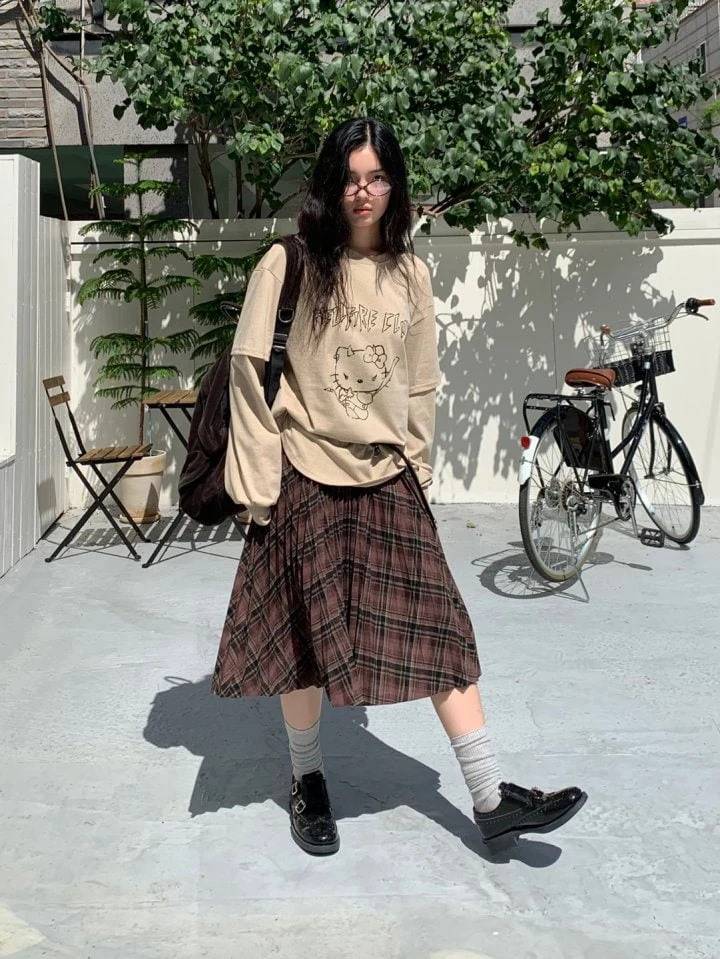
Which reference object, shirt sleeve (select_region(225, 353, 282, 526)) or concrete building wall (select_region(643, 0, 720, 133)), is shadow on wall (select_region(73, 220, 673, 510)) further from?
concrete building wall (select_region(643, 0, 720, 133))

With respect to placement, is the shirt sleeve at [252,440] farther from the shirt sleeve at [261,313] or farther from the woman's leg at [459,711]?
the woman's leg at [459,711]

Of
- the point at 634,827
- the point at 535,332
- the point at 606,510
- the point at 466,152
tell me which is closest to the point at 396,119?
the point at 466,152

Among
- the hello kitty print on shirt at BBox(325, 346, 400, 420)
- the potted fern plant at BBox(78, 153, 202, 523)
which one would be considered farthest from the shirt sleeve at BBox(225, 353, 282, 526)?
the potted fern plant at BBox(78, 153, 202, 523)

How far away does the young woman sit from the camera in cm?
274

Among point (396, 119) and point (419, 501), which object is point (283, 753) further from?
point (396, 119)

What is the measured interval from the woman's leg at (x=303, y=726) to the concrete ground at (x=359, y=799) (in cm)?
20

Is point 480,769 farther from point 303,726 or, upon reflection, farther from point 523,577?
point 523,577

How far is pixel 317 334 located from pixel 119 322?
4774 mm

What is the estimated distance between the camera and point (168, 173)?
965cm

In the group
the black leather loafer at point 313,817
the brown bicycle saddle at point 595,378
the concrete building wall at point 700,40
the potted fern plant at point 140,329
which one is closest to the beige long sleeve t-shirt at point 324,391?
the black leather loafer at point 313,817

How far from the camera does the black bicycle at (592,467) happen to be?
5.30 meters

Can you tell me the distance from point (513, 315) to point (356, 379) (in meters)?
4.67

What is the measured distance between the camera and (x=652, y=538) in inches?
239

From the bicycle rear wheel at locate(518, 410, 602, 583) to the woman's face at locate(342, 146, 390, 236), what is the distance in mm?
2632
